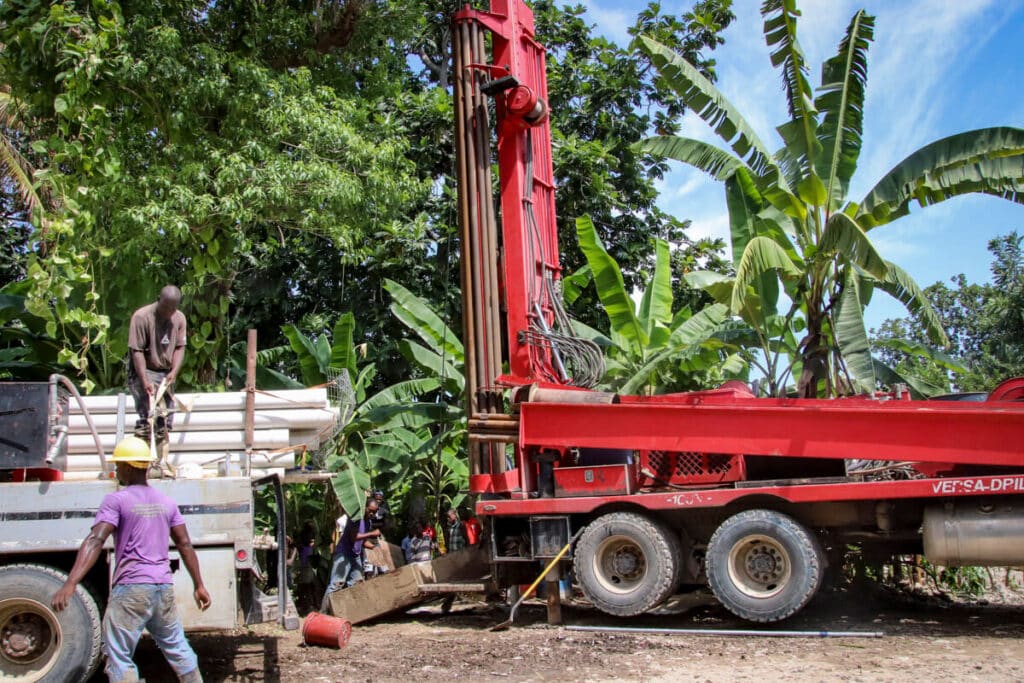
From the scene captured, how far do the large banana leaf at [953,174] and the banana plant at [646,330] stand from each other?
132 inches

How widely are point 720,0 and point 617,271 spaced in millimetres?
10121

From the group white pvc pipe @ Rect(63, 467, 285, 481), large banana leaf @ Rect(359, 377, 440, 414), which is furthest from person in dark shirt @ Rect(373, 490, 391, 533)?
white pvc pipe @ Rect(63, 467, 285, 481)

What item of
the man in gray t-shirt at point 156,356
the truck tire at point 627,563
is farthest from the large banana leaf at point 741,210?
the man in gray t-shirt at point 156,356

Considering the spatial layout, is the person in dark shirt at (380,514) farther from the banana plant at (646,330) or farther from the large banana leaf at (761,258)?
the large banana leaf at (761,258)

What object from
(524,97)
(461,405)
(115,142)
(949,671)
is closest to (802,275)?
(524,97)

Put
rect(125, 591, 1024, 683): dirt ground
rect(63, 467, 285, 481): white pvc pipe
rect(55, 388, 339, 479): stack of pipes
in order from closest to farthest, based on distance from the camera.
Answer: rect(125, 591, 1024, 683): dirt ground → rect(63, 467, 285, 481): white pvc pipe → rect(55, 388, 339, 479): stack of pipes

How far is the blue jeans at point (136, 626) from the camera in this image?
19.2 ft

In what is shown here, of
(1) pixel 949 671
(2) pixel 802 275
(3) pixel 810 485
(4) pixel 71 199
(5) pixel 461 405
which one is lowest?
(1) pixel 949 671

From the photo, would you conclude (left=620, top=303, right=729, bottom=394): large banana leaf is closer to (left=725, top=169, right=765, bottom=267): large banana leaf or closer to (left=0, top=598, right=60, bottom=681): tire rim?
(left=725, top=169, right=765, bottom=267): large banana leaf

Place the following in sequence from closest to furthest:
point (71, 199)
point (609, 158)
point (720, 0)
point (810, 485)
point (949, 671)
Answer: point (949, 671), point (810, 485), point (71, 199), point (609, 158), point (720, 0)

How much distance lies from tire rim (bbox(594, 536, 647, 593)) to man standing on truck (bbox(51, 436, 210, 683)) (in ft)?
14.4

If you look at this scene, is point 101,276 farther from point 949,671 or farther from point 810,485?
point 949,671

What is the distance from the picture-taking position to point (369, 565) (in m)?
12.5

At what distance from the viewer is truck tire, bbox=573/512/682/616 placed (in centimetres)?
923
